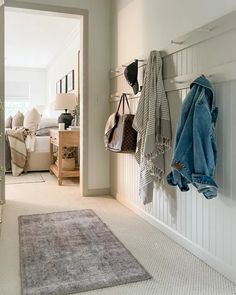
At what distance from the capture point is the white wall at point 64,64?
17.6 ft

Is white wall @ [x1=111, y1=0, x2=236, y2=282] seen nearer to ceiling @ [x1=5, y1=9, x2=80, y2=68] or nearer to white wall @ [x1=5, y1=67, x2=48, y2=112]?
ceiling @ [x1=5, y1=9, x2=80, y2=68]

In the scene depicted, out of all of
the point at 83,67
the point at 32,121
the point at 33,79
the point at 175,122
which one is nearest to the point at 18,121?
the point at 32,121

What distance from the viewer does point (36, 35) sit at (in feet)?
18.5

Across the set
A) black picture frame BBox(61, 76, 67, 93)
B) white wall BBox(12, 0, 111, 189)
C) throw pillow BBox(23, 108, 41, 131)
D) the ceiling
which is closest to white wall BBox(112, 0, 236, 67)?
white wall BBox(12, 0, 111, 189)

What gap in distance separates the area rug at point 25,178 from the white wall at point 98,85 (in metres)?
1.28

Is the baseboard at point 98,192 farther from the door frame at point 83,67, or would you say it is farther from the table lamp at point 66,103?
the table lamp at point 66,103

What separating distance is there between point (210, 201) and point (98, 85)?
2132 mm

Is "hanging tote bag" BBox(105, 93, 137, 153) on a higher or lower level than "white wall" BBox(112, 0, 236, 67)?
lower

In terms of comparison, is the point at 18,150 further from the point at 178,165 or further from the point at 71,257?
the point at 178,165

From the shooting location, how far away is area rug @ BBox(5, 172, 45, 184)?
454 centimetres

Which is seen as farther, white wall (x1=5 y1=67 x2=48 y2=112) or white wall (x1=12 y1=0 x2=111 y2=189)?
white wall (x1=5 y1=67 x2=48 y2=112)

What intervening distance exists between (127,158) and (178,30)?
138cm

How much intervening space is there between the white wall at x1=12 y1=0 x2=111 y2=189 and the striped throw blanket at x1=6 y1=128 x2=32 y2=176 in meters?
1.87

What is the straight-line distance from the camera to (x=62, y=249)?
7.04 feet
